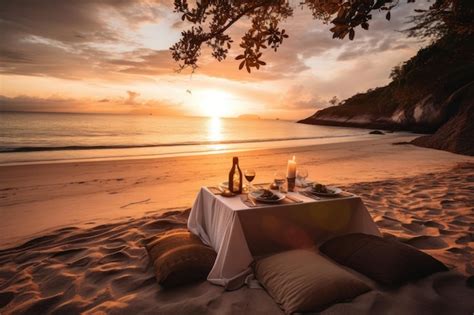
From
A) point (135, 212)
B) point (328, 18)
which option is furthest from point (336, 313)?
point (328, 18)

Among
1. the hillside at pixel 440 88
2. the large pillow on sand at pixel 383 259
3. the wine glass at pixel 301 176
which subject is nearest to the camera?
the large pillow on sand at pixel 383 259

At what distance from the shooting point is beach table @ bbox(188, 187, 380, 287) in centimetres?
241

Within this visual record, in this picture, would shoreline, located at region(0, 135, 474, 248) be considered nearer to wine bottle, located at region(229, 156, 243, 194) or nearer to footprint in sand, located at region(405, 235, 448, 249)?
wine bottle, located at region(229, 156, 243, 194)

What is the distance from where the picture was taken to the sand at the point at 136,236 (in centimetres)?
211

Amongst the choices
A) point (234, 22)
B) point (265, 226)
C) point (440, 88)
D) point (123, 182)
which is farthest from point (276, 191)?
point (440, 88)

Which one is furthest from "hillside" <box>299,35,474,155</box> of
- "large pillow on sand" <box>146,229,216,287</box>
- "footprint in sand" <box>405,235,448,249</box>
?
"large pillow on sand" <box>146,229,216,287</box>

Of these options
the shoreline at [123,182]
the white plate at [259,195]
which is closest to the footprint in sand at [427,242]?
the white plate at [259,195]

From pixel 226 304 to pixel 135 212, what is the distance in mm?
3103

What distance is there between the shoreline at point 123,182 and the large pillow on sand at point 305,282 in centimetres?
291

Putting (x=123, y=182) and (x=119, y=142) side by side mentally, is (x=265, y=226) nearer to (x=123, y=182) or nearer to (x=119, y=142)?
(x=123, y=182)

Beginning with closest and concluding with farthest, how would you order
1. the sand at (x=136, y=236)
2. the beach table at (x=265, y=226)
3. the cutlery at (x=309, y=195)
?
the sand at (x=136, y=236) → the beach table at (x=265, y=226) → the cutlery at (x=309, y=195)

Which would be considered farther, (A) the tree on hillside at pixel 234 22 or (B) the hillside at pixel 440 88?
(B) the hillside at pixel 440 88

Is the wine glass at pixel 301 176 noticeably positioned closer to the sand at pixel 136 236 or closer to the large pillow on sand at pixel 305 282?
the large pillow on sand at pixel 305 282

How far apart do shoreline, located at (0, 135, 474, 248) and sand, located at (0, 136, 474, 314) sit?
0.11 feet
